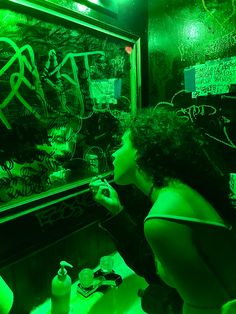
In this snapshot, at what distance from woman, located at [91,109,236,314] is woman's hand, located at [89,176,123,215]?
0.21 meters

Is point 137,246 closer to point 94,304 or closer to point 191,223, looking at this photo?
point 94,304

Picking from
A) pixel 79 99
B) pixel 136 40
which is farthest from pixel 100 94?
pixel 136 40

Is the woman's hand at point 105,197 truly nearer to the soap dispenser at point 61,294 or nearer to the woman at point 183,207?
the woman at point 183,207

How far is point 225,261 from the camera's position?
861 mm

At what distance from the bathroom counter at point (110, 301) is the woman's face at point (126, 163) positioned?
0.63 metres

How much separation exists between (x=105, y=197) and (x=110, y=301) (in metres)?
0.51

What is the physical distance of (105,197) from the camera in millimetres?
1319

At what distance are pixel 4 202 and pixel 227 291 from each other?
2.80ft

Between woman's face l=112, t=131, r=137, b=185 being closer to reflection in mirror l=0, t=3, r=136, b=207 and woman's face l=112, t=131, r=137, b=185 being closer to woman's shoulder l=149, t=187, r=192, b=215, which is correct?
woman's shoulder l=149, t=187, r=192, b=215

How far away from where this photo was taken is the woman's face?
42.3 inches

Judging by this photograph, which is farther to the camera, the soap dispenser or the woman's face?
the soap dispenser

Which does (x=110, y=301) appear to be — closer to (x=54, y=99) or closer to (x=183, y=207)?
(x=183, y=207)

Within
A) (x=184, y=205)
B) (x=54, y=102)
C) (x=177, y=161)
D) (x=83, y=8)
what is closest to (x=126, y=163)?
(x=177, y=161)

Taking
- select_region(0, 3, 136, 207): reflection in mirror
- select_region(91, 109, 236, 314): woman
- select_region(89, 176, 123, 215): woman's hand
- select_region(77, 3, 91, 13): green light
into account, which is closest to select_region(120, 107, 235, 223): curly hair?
select_region(91, 109, 236, 314): woman
